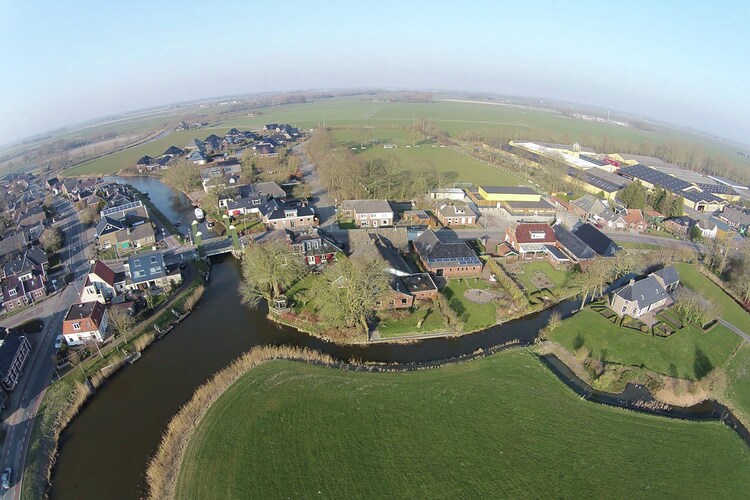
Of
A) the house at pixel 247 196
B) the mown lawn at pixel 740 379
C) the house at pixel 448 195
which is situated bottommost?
the mown lawn at pixel 740 379

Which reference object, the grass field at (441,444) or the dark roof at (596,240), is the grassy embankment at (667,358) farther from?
the dark roof at (596,240)

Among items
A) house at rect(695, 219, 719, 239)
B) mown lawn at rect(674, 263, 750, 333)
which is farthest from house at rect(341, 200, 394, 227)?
house at rect(695, 219, 719, 239)

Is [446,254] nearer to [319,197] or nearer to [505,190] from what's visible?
[505,190]

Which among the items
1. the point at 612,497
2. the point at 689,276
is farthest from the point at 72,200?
the point at 689,276

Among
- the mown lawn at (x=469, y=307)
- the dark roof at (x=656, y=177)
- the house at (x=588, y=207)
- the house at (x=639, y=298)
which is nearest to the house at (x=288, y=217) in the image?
the mown lawn at (x=469, y=307)

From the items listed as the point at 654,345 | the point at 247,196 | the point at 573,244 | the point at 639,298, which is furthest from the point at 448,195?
the point at 654,345

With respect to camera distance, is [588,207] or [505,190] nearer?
[588,207]
